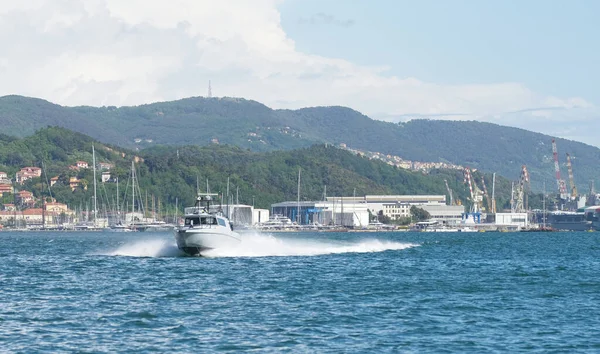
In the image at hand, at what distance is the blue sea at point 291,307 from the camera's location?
1795 inches

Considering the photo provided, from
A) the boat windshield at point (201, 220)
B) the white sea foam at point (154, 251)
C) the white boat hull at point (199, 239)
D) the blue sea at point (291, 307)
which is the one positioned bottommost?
the blue sea at point (291, 307)

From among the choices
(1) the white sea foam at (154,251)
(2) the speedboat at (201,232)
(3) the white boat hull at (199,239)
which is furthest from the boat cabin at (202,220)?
(1) the white sea foam at (154,251)

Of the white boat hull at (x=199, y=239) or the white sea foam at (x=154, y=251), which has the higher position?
the white boat hull at (x=199, y=239)

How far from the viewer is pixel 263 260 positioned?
93.2m

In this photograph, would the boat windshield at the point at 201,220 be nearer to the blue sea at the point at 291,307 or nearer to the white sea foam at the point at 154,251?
the blue sea at the point at 291,307

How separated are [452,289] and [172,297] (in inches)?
725

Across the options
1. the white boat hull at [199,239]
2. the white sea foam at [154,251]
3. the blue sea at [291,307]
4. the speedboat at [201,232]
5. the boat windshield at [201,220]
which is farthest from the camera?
the white sea foam at [154,251]

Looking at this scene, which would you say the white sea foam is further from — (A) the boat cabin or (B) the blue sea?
(A) the boat cabin

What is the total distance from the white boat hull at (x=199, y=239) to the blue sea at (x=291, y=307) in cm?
125

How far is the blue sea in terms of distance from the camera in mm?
45594

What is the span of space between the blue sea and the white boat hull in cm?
125

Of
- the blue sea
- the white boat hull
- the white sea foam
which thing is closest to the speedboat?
the white boat hull

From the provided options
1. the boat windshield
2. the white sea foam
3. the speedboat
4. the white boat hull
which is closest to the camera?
the speedboat

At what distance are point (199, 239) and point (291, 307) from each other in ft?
110
